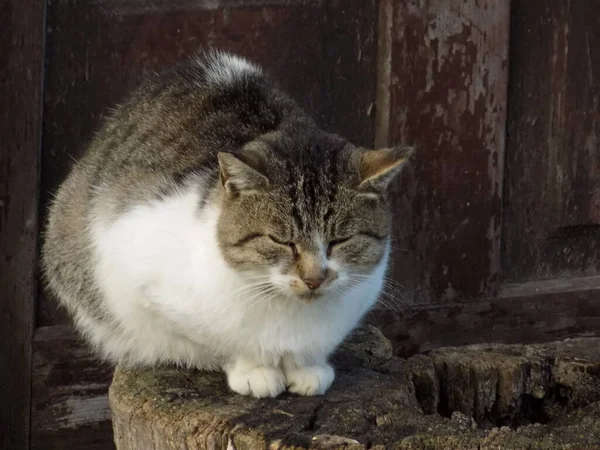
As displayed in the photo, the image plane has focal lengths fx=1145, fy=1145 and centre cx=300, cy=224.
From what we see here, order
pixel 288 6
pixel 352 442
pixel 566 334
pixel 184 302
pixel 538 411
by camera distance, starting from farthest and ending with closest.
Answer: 1. pixel 566 334
2. pixel 288 6
3. pixel 538 411
4. pixel 184 302
5. pixel 352 442

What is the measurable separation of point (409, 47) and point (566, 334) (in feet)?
4.42

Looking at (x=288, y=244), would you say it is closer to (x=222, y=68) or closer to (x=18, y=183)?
(x=222, y=68)

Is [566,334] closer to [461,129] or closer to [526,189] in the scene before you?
[526,189]

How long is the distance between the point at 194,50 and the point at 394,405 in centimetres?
159

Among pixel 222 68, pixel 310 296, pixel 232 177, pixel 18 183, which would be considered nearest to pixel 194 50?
pixel 222 68

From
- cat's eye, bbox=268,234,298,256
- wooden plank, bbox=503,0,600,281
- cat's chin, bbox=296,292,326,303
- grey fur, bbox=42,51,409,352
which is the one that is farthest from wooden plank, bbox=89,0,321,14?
cat's chin, bbox=296,292,326,303

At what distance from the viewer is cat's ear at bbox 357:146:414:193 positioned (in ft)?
8.87

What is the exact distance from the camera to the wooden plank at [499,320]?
427cm

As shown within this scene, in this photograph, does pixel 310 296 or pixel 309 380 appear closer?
pixel 310 296

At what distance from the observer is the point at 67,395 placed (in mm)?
4051

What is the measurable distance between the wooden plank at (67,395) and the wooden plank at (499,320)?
3.34 ft

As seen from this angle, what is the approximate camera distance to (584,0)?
4.25 meters

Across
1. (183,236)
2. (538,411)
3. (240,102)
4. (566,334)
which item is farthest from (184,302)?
(566,334)

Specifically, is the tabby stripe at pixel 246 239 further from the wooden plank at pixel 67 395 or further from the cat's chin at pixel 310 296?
the wooden plank at pixel 67 395
